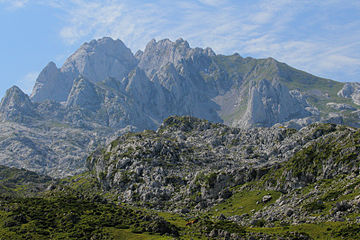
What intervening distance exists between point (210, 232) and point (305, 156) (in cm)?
7226

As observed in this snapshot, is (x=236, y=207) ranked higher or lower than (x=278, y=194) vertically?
lower

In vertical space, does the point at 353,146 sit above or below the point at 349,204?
above

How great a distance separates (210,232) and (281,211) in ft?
98.9

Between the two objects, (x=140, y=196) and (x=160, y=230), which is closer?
(x=160, y=230)

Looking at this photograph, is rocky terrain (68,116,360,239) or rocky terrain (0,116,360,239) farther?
rocky terrain (0,116,360,239)

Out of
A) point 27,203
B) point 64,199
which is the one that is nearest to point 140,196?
point 64,199

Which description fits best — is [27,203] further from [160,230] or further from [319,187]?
[319,187]

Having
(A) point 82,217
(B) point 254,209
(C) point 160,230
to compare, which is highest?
(A) point 82,217

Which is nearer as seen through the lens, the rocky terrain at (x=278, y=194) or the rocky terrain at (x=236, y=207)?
the rocky terrain at (x=278, y=194)

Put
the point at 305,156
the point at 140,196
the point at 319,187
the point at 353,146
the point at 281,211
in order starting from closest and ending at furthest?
the point at 281,211
the point at 319,187
the point at 353,146
the point at 305,156
the point at 140,196

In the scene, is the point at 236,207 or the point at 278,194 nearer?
the point at 278,194

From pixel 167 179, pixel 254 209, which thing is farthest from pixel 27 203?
pixel 167 179

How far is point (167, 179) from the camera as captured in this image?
19675cm

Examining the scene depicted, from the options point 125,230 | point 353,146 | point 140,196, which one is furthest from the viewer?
point 140,196
